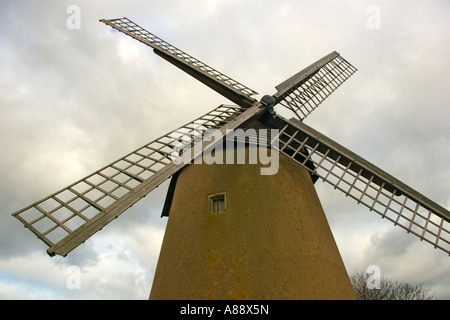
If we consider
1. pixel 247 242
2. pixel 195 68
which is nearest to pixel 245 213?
pixel 247 242

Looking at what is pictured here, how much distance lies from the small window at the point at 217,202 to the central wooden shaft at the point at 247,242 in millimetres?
18

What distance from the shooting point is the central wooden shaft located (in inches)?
155

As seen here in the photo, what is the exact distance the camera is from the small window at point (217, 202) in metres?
4.72

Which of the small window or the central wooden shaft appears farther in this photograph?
the small window

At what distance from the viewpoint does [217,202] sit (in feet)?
15.9

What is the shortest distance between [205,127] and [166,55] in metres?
3.42

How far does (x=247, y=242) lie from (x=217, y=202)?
38.2 inches

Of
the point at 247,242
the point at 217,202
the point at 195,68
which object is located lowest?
the point at 247,242

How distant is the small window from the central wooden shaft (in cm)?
2

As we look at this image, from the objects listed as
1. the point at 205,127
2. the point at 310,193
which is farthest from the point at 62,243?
the point at 310,193

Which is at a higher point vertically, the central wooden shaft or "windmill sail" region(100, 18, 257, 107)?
"windmill sail" region(100, 18, 257, 107)

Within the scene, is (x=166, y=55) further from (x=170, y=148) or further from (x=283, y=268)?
(x=283, y=268)

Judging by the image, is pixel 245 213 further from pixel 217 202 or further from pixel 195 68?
pixel 195 68

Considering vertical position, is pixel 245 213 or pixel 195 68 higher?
pixel 195 68
